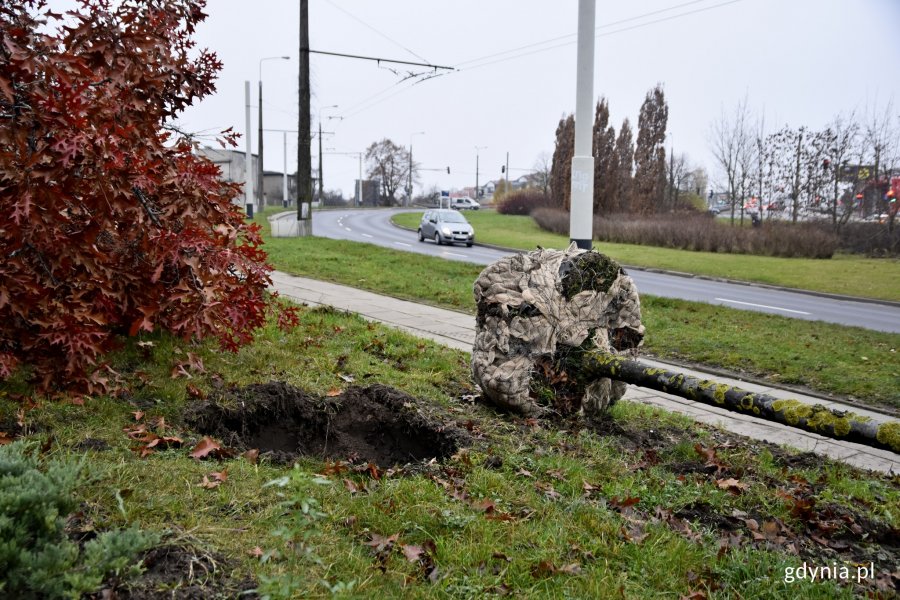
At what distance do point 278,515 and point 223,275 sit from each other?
98.9 inches

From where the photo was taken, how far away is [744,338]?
34.1 feet

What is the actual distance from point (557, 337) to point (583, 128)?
656 centimetres

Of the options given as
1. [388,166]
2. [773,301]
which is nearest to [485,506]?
[773,301]

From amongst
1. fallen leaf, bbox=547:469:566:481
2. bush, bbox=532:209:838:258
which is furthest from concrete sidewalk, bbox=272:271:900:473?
bush, bbox=532:209:838:258

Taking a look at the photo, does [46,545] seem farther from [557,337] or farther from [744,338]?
[744,338]

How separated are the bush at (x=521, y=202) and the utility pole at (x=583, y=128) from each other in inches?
2089

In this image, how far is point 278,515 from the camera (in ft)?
10.9

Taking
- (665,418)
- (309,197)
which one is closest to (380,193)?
(309,197)

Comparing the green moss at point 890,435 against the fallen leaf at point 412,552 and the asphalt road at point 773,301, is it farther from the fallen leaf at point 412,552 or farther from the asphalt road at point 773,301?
the asphalt road at point 773,301

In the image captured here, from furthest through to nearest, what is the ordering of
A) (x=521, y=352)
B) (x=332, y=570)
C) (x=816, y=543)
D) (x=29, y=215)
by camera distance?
(x=521, y=352)
(x=29, y=215)
(x=816, y=543)
(x=332, y=570)

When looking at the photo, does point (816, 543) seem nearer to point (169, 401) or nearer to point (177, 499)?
point (177, 499)

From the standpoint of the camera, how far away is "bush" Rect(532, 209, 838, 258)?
28.8 m

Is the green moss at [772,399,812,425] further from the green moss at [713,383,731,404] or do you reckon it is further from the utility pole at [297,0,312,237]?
the utility pole at [297,0,312,237]

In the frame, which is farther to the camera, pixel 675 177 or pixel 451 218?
pixel 675 177
